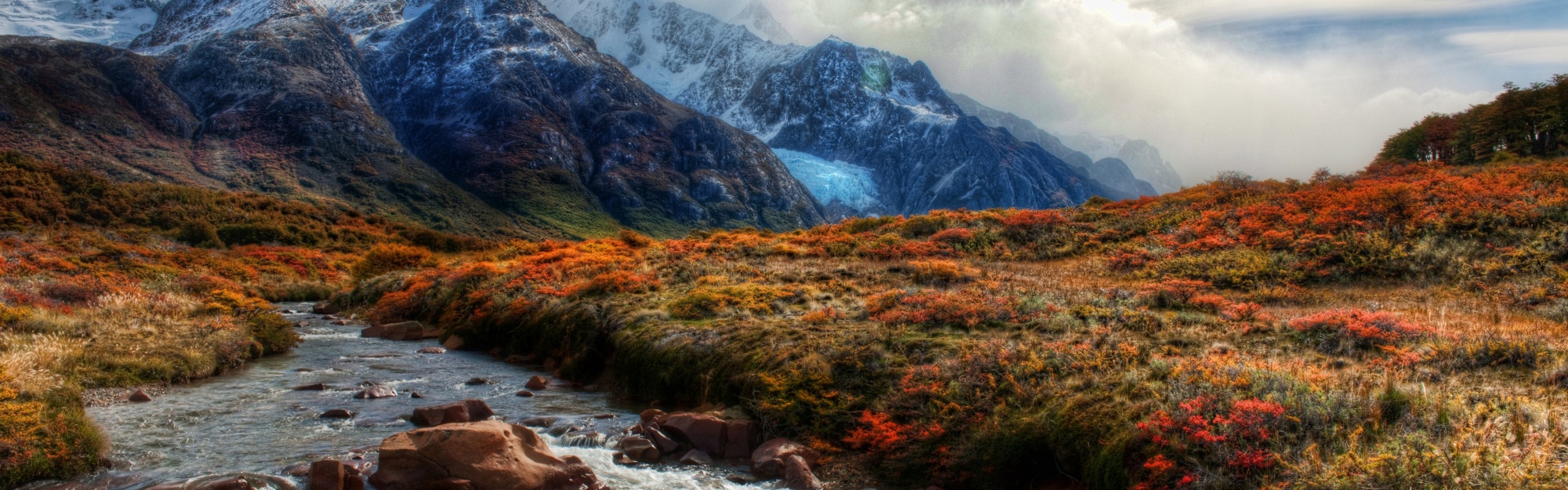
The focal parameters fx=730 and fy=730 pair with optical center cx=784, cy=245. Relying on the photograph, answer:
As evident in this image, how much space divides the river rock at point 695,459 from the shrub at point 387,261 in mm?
41079

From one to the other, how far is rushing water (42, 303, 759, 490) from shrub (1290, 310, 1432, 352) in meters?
10.2

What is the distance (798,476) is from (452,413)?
21.8 ft

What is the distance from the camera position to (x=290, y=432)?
1254 centimetres

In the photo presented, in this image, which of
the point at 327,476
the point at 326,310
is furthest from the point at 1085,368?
the point at 326,310

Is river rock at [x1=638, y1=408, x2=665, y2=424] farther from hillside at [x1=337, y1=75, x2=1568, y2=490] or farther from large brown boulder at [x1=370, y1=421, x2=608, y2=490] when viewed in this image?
large brown boulder at [x1=370, y1=421, x2=608, y2=490]

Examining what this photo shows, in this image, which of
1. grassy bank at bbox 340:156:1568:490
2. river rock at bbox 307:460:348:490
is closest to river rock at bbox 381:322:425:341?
grassy bank at bbox 340:156:1568:490

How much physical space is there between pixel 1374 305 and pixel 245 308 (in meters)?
31.2

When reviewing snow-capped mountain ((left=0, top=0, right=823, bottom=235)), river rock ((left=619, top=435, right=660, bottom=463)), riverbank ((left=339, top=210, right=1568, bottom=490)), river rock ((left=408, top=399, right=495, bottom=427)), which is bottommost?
river rock ((left=619, top=435, right=660, bottom=463))

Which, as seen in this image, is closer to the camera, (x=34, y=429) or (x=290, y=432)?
(x=34, y=429)

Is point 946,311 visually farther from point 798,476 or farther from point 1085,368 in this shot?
point 798,476

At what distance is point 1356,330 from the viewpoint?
1212cm

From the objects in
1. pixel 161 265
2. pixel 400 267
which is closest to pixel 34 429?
pixel 161 265

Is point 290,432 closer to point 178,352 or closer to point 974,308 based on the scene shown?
point 178,352

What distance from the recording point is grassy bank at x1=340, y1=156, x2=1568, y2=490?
8.03 meters
